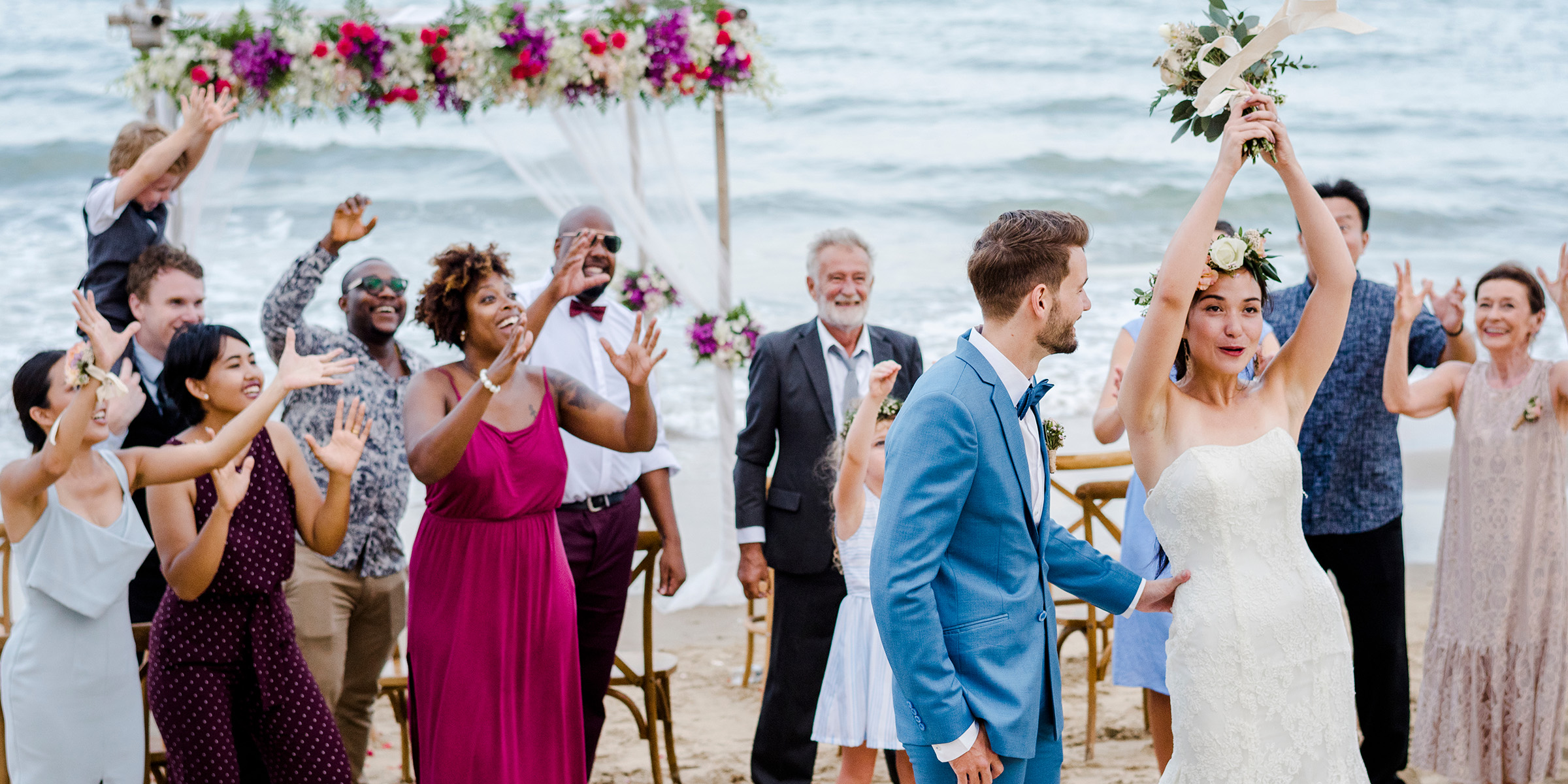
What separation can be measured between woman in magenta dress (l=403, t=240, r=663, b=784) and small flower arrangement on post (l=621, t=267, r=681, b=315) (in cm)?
259

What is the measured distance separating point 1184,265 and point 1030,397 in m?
0.41

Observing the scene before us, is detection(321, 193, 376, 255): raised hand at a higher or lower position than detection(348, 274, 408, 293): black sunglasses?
higher

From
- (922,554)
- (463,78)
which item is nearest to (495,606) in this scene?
(922,554)

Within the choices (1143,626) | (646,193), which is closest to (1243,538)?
(1143,626)

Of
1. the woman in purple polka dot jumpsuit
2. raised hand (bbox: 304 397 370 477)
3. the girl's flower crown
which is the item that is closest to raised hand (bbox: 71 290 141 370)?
the woman in purple polka dot jumpsuit

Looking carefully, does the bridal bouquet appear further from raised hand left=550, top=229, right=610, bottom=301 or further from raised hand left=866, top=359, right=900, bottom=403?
raised hand left=550, top=229, right=610, bottom=301

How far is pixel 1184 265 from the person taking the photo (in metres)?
2.62

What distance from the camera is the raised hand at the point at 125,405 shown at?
14.5 ft

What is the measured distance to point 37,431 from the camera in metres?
3.76

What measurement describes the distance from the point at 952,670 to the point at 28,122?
2077 cm

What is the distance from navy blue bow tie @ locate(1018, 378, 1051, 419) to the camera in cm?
265

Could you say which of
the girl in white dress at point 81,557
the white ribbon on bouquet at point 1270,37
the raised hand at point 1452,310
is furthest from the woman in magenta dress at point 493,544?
the raised hand at point 1452,310

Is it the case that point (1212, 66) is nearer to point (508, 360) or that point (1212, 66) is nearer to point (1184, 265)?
point (1184, 265)

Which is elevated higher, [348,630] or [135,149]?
[135,149]
